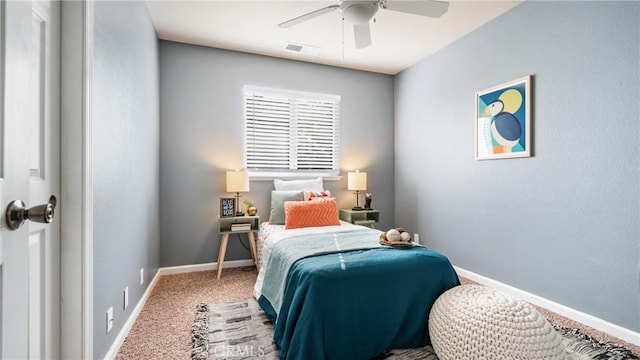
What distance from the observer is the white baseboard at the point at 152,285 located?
1792mm

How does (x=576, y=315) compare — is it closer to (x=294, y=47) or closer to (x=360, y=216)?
(x=360, y=216)

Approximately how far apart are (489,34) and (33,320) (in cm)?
394

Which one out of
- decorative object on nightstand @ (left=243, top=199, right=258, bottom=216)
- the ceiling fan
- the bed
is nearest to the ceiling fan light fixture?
the ceiling fan

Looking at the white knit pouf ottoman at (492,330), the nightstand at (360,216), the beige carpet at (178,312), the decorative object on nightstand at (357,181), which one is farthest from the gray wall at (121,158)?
the decorative object on nightstand at (357,181)

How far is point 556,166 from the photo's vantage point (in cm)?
243

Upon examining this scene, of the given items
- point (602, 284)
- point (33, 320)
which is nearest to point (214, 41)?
point (33, 320)

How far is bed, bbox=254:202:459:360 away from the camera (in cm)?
164

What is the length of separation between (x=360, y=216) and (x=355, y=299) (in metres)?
2.23

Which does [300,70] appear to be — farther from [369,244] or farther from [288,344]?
[288,344]

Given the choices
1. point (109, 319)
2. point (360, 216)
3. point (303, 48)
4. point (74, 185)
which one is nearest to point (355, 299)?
point (109, 319)

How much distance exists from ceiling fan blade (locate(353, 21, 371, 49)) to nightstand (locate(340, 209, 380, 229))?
6.70 ft

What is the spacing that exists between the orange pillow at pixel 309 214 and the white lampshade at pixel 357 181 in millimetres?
752

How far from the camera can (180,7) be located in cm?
274

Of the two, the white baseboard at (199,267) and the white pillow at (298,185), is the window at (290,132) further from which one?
the white baseboard at (199,267)
